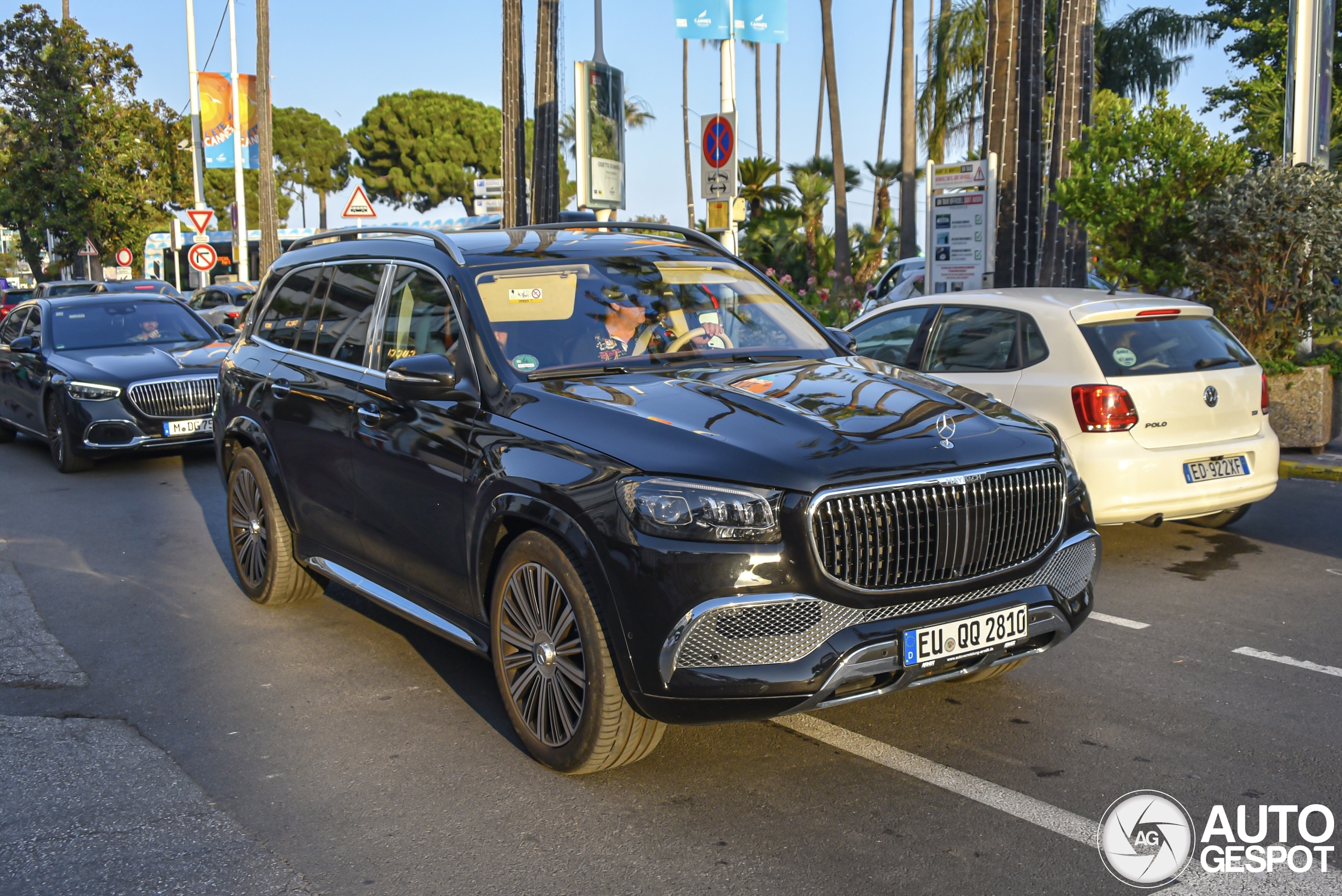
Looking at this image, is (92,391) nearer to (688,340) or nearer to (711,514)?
(688,340)

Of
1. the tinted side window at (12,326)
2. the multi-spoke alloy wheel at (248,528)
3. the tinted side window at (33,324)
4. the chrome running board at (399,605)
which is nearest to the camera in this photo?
the chrome running board at (399,605)

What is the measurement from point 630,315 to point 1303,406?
25.7ft

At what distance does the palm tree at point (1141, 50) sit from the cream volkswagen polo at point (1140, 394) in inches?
1242

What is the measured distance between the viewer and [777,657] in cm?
375

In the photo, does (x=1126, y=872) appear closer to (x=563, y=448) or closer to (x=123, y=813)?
(x=563, y=448)

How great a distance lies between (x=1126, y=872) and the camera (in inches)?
137

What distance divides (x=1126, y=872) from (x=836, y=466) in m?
1.40

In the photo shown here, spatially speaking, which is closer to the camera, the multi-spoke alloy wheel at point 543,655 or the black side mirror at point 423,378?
the multi-spoke alloy wheel at point 543,655

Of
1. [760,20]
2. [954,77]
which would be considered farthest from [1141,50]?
[760,20]

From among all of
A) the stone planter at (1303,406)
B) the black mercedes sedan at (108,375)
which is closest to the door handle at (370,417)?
the black mercedes sedan at (108,375)

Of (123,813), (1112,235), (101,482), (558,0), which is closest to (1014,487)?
(123,813)

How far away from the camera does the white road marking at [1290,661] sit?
525 cm

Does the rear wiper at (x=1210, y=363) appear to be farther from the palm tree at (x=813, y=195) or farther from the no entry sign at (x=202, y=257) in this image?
the palm tree at (x=813, y=195)

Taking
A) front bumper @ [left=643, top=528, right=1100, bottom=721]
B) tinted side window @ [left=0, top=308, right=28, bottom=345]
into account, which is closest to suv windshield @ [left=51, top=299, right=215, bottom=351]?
tinted side window @ [left=0, top=308, right=28, bottom=345]
